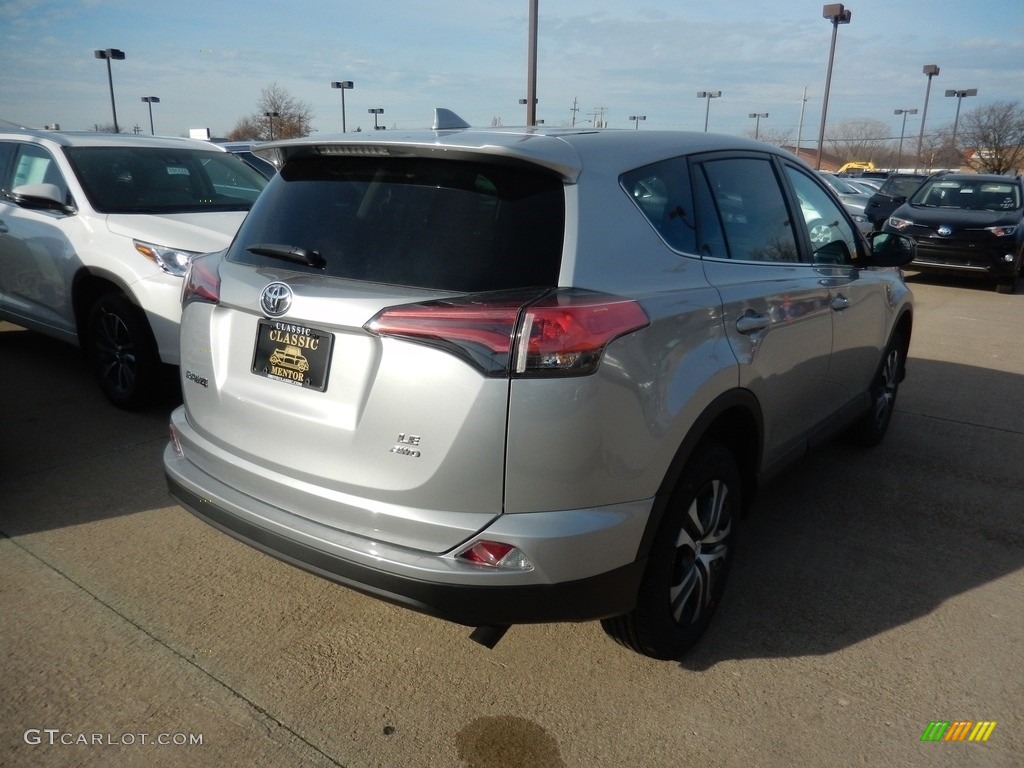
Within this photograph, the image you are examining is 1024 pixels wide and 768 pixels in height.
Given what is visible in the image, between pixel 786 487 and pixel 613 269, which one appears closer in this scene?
pixel 613 269

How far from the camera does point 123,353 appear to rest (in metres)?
5.29

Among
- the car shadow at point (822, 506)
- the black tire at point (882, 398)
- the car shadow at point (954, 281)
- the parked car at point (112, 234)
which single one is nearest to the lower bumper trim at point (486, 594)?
the car shadow at point (822, 506)

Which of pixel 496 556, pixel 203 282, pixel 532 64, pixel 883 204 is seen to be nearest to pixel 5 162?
pixel 203 282

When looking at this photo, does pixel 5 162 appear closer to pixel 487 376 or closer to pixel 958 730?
pixel 487 376

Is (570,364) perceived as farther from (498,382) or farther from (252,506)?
(252,506)

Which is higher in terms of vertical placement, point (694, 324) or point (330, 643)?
point (694, 324)

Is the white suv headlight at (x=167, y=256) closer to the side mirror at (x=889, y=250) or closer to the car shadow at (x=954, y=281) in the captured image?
the side mirror at (x=889, y=250)

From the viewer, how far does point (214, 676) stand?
9.18 ft

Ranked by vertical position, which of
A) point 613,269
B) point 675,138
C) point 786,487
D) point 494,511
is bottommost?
point 786,487

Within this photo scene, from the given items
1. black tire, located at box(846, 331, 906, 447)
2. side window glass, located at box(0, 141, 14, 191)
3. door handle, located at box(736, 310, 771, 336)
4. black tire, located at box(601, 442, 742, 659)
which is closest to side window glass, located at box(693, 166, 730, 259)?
door handle, located at box(736, 310, 771, 336)

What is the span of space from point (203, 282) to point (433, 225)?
921mm

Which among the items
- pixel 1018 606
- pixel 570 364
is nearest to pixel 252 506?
pixel 570 364

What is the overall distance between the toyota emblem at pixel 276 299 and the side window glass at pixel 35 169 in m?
3.95

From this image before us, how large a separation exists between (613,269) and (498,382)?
54 cm
